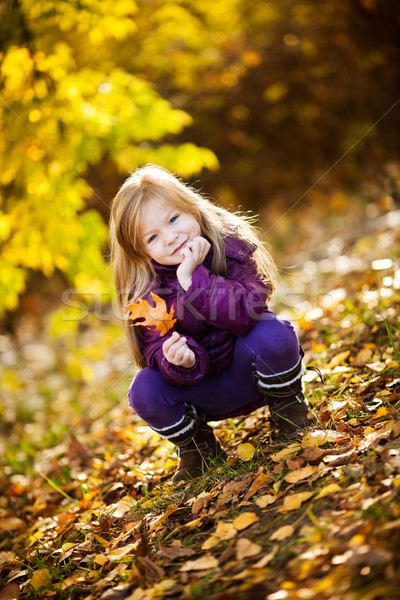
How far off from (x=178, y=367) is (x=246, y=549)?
731 millimetres

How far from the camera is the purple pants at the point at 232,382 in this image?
2.06 meters

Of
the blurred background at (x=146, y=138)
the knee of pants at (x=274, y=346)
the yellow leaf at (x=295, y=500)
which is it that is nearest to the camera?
the yellow leaf at (x=295, y=500)

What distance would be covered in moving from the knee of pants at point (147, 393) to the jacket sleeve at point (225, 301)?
0.32 m

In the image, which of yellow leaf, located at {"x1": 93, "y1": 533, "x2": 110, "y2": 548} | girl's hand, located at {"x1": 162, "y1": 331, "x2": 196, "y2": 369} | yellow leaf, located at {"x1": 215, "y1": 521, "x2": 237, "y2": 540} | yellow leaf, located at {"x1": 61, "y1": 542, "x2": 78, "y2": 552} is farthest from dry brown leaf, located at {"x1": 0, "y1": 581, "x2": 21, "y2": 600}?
girl's hand, located at {"x1": 162, "y1": 331, "x2": 196, "y2": 369}

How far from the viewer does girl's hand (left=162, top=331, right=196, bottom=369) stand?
1949 millimetres

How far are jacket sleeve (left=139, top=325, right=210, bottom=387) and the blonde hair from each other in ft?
0.46

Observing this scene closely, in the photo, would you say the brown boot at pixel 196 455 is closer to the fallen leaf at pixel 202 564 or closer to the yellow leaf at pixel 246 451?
the yellow leaf at pixel 246 451

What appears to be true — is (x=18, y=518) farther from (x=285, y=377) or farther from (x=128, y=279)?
(x=285, y=377)

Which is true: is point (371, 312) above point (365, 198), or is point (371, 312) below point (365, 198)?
above

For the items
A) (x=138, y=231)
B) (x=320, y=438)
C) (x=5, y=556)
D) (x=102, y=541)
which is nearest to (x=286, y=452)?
(x=320, y=438)

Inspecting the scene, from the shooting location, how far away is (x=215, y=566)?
1557 millimetres

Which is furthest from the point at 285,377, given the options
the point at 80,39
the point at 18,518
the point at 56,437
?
the point at 80,39

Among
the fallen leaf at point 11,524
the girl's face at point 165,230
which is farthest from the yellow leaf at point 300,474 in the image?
the fallen leaf at point 11,524

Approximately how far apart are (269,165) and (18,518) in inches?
261
